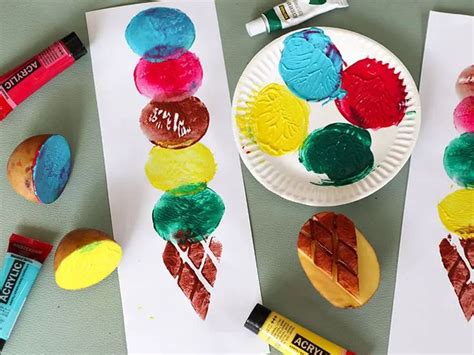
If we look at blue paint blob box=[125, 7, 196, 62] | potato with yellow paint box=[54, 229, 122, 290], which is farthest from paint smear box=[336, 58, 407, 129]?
potato with yellow paint box=[54, 229, 122, 290]

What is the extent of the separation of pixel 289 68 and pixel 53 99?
1.05 ft

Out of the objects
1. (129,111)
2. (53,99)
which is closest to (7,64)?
(53,99)

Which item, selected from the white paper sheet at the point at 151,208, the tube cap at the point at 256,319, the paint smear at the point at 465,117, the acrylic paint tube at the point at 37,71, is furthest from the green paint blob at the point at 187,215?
the paint smear at the point at 465,117

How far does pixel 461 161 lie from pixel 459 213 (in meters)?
0.07

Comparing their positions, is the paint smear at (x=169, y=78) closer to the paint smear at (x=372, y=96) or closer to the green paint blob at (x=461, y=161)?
the paint smear at (x=372, y=96)

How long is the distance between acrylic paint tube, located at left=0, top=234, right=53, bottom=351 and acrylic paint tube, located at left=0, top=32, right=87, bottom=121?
0.17 metres

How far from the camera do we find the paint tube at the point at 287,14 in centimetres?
79

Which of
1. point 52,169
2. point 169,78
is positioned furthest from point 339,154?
point 52,169

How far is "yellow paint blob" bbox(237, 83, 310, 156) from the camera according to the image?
2.47 ft

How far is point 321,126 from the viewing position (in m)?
0.76

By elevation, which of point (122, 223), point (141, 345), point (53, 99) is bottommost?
point (141, 345)

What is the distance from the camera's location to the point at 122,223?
744 millimetres

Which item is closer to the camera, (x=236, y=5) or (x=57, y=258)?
(x=57, y=258)

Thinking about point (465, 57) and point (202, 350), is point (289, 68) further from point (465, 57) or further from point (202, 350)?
point (202, 350)
